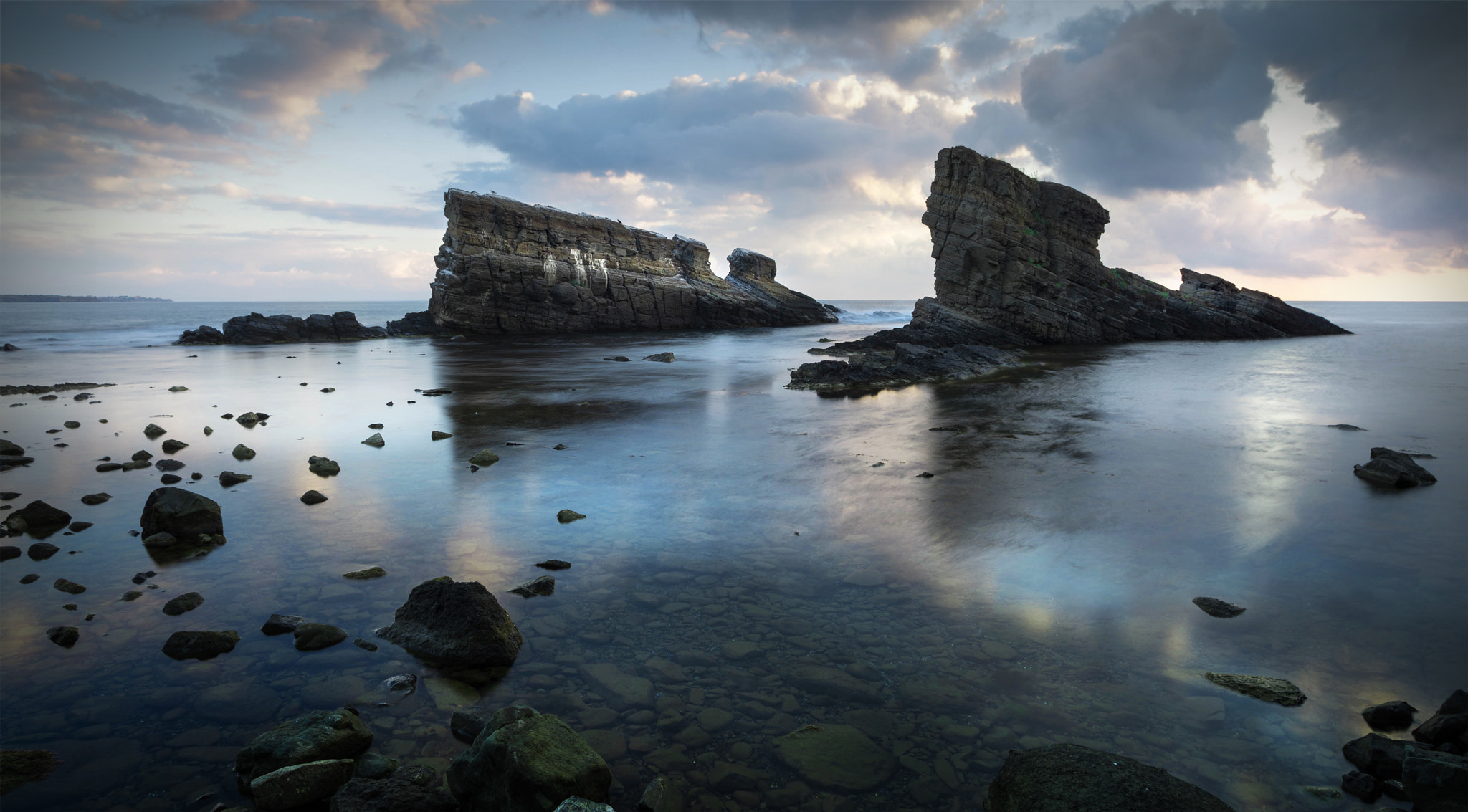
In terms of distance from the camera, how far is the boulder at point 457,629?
521cm

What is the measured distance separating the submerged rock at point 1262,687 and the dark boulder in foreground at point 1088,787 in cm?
189

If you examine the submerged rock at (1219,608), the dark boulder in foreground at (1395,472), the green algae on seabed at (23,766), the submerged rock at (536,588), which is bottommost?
the green algae on seabed at (23,766)

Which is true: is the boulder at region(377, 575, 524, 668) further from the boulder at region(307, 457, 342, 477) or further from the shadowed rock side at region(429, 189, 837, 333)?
the shadowed rock side at region(429, 189, 837, 333)

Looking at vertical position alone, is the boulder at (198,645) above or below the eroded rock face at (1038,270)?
below

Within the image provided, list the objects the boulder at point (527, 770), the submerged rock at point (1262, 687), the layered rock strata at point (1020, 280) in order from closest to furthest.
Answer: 1. the boulder at point (527, 770)
2. the submerged rock at point (1262, 687)
3. the layered rock strata at point (1020, 280)

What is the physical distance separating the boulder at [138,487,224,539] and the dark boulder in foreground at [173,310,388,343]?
4221 cm

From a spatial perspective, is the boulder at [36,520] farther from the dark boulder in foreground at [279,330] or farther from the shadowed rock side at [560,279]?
the shadowed rock side at [560,279]

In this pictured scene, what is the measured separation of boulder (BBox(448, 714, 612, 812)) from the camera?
3.52m

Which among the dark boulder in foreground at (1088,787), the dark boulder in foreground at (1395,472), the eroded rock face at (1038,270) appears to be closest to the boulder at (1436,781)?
the dark boulder in foreground at (1088,787)

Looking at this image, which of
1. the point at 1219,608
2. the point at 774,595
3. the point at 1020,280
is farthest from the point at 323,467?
the point at 1020,280

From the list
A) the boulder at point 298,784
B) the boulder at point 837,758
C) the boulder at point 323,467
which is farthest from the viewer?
the boulder at point 323,467

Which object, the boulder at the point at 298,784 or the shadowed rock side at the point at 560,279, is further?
the shadowed rock side at the point at 560,279

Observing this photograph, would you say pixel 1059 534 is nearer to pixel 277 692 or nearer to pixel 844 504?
pixel 844 504

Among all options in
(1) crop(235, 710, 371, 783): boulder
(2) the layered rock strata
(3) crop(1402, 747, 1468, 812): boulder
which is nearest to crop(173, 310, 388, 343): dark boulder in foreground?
(2) the layered rock strata
